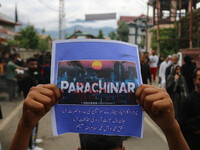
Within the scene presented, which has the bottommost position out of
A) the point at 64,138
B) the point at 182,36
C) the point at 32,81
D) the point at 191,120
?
the point at 64,138

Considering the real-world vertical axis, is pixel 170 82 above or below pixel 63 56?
below

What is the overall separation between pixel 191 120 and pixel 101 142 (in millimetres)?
1199

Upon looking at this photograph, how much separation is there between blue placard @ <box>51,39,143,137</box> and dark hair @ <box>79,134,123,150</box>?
27 centimetres

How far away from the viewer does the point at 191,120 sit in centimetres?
221

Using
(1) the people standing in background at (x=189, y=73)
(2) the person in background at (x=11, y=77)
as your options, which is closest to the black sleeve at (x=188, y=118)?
(1) the people standing in background at (x=189, y=73)

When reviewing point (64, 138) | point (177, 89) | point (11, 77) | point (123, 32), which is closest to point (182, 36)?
point (11, 77)

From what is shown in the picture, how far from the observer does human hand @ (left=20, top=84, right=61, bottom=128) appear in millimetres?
1025

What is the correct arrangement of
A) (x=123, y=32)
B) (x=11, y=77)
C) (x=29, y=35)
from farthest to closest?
(x=123, y=32), (x=29, y=35), (x=11, y=77)

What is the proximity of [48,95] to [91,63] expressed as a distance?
0.28 meters

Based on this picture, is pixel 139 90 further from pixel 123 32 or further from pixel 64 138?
pixel 123 32

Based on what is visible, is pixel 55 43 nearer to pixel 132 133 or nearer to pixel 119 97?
pixel 119 97

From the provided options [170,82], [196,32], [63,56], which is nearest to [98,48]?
[63,56]

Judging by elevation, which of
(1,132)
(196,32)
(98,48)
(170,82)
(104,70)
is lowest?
(1,132)

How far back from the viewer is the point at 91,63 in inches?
46.6
